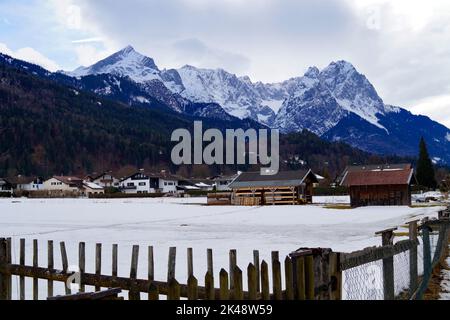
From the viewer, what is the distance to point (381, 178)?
61219 mm

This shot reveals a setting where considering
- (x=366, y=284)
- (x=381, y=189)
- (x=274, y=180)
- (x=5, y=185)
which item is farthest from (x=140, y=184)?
(x=366, y=284)

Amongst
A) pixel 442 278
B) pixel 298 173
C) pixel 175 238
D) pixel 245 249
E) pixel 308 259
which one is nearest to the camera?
pixel 308 259

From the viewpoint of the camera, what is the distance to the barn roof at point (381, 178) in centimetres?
5966

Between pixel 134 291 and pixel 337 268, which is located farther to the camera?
pixel 134 291

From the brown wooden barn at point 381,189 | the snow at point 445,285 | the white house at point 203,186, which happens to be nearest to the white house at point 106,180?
the white house at point 203,186

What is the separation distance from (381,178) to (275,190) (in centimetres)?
1510

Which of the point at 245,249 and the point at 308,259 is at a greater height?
the point at 308,259

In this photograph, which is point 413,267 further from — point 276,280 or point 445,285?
point 276,280

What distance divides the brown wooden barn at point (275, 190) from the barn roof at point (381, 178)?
9.24 meters

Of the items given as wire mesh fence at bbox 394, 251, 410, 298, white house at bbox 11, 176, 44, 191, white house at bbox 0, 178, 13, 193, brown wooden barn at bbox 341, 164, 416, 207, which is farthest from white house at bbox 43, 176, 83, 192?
wire mesh fence at bbox 394, 251, 410, 298

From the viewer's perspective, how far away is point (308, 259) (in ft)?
15.2
